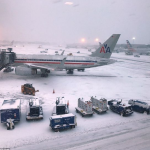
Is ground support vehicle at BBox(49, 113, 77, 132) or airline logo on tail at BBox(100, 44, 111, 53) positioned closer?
ground support vehicle at BBox(49, 113, 77, 132)

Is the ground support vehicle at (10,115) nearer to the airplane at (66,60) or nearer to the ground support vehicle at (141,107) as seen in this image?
the ground support vehicle at (141,107)

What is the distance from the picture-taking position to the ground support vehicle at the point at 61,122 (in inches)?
736

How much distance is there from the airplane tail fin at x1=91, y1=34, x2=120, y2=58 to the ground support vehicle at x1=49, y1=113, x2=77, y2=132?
31.7 metres

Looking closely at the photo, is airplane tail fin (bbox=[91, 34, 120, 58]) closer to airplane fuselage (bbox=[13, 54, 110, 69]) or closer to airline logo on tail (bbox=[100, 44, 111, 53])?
airline logo on tail (bbox=[100, 44, 111, 53])

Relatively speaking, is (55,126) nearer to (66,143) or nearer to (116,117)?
(66,143)

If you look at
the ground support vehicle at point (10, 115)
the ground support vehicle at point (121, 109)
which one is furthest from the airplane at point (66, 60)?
the ground support vehicle at point (10, 115)

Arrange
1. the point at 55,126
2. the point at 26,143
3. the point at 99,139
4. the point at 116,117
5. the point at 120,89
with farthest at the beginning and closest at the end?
the point at 120,89
the point at 116,117
the point at 55,126
the point at 99,139
the point at 26,143

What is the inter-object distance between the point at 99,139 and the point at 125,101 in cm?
1365

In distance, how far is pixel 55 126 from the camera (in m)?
18.7

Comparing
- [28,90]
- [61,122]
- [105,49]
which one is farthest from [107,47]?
[61,122]

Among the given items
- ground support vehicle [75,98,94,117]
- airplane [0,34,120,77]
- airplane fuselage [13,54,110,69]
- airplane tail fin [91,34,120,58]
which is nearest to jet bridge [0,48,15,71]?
airplane [0,34,120,77]

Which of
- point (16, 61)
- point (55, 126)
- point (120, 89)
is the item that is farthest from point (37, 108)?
point (16, 61)

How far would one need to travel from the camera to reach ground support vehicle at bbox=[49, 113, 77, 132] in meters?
18.7

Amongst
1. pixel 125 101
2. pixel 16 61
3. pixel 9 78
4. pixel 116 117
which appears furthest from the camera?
pixel 16 61
